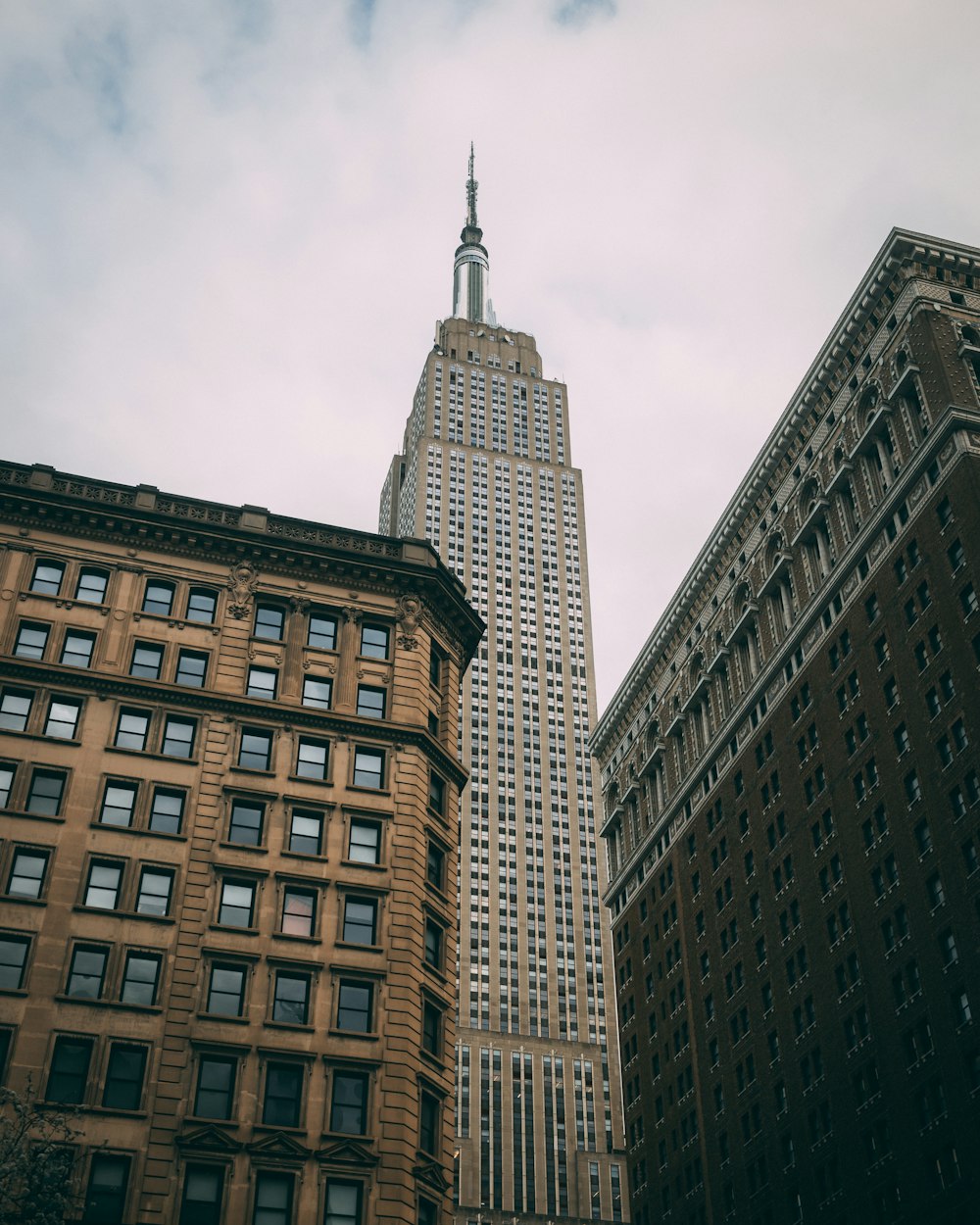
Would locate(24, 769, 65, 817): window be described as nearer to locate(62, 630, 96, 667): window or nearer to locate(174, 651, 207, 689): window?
locate(62, 630, 96, 667): window

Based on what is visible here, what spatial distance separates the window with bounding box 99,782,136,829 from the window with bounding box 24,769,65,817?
1.75m

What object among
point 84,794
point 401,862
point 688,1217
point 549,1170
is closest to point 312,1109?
point 401,862

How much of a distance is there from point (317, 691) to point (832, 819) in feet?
139

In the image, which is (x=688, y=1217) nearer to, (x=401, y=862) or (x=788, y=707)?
(x=788, y=707)

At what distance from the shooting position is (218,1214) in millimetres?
49469

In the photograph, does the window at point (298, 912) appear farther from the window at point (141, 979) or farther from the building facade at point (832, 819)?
the building facade at point (832, 819)

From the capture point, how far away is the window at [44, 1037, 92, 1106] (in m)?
50.7

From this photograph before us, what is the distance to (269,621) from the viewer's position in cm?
6656

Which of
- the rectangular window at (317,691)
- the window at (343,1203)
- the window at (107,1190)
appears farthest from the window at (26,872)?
the window at (343,1203)

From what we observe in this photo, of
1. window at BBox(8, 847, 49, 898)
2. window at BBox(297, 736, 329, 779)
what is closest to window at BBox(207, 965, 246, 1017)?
window at BBox(8, 847, 49, 898)

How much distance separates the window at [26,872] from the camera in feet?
181

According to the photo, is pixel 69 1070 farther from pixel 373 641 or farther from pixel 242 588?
pixel 373 641

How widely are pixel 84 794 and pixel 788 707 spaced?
58.3m

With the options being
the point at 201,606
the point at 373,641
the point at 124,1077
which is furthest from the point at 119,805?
the point at 373,641
